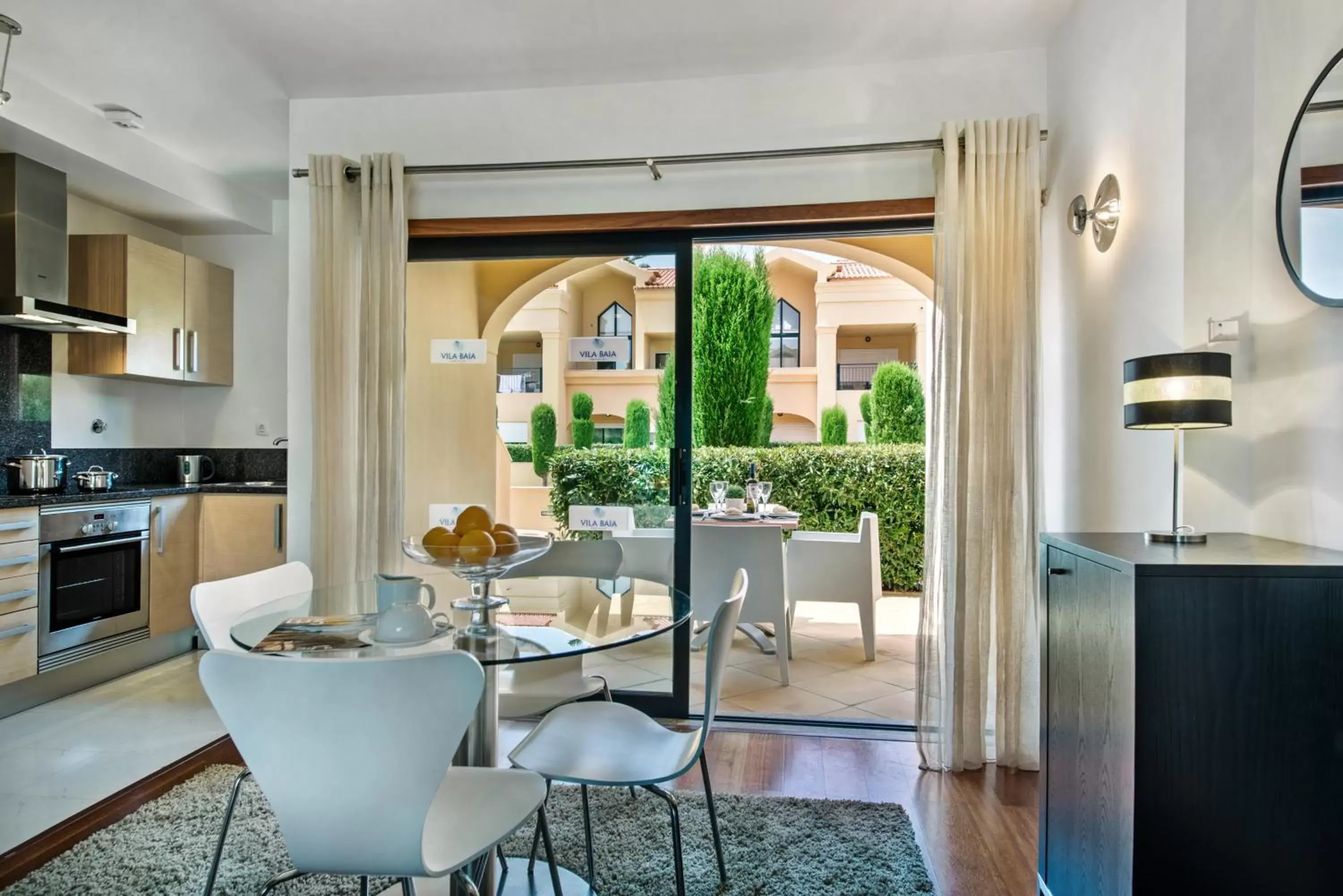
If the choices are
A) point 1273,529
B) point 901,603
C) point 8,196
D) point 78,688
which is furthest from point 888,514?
point 8,196

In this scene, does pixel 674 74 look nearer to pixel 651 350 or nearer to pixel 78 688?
pixel 651 350

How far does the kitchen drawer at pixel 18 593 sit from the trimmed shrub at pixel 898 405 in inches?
272

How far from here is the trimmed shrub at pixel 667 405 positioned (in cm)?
330

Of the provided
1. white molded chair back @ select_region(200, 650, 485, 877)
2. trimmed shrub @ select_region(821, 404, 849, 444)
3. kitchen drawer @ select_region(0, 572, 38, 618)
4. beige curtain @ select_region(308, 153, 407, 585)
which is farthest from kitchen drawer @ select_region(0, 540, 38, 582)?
trimmed shrub @ select_region(821, 404, 849, 444)

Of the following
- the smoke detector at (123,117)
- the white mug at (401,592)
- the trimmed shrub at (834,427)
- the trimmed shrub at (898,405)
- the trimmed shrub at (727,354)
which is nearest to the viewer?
the white mug at (401,592)

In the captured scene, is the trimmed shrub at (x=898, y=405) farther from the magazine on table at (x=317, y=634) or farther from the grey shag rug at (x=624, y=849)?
the magazine on table at (x=317, y=634)

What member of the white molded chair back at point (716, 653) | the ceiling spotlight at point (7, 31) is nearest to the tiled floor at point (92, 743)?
the white molded chair back at point (716, 653)

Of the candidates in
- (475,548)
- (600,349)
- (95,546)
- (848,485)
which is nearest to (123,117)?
(95,546)

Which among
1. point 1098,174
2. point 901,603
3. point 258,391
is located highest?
point 1098,174

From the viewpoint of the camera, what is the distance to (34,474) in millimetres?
3768

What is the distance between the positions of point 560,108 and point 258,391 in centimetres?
301

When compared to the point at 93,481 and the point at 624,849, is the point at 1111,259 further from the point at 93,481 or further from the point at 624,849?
the point at 93,481

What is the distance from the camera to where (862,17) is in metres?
2.74

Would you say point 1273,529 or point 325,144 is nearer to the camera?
point 1273,529
